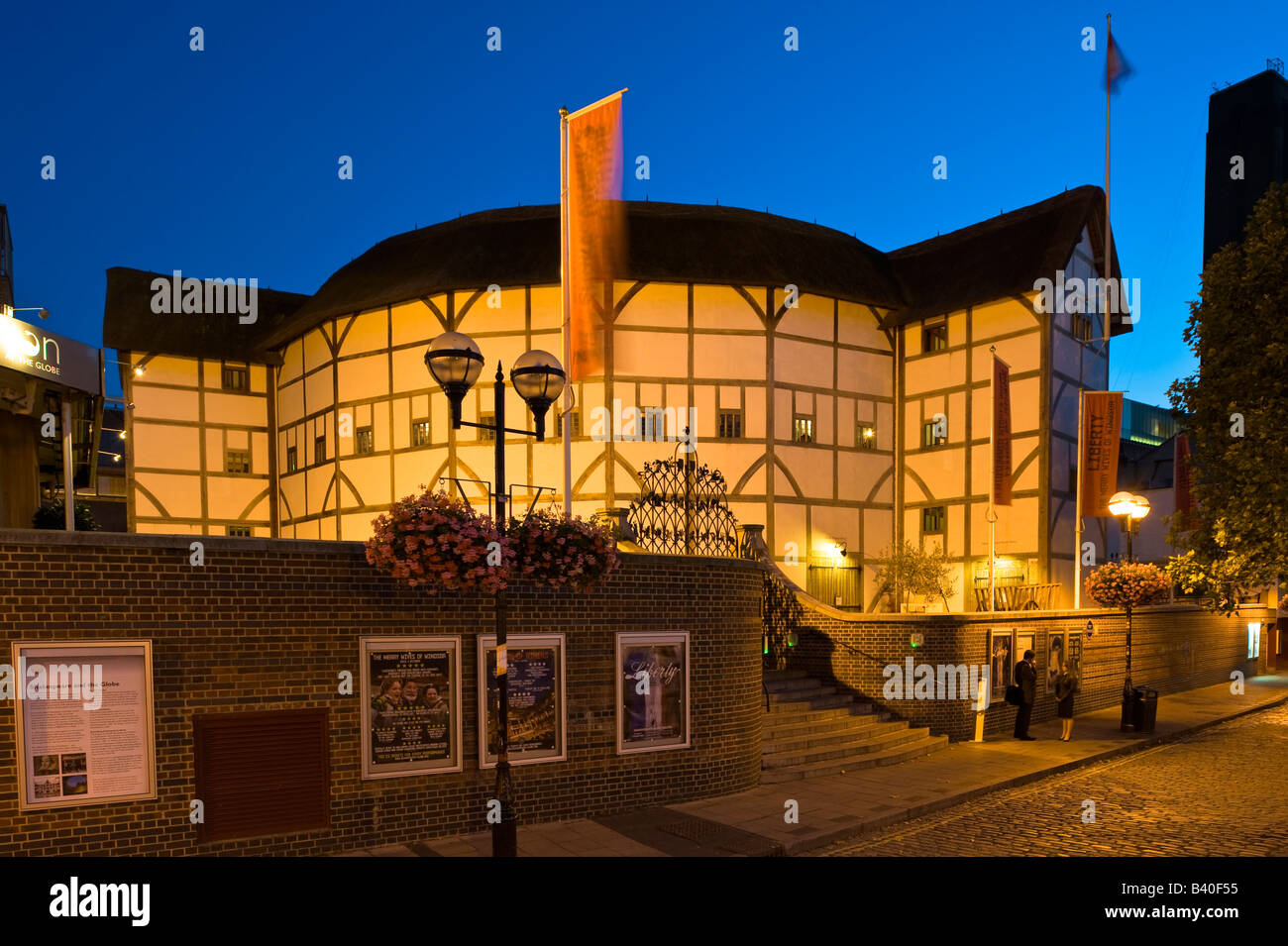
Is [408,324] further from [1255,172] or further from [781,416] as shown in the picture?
[1255,172]

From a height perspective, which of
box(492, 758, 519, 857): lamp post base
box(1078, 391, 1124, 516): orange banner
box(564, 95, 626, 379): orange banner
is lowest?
box(492, 758, 519, 857): lamp post base

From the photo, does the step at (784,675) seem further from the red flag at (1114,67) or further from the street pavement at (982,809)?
the red flag at (1114,67)

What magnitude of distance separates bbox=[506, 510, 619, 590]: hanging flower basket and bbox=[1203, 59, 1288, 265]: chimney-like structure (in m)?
74.5

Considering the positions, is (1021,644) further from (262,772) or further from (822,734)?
(262,772)

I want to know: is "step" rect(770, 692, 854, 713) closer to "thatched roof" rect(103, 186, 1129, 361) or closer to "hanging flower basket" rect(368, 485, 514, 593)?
"hanging flower basket" rect(368, 485, 514, 593)

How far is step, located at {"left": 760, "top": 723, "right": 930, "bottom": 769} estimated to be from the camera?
1247 cm

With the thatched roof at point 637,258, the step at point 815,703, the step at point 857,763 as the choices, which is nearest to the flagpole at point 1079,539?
the thatched roof at point 637,258

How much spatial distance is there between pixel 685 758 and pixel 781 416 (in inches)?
583

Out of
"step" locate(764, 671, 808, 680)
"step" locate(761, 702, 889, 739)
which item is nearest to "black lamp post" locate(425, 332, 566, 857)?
"step" locate(761, 702, 889, 739)

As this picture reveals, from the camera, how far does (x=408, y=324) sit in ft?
80.0

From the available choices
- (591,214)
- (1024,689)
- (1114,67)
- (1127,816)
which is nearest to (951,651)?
(1024,689)

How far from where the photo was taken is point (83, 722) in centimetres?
749
